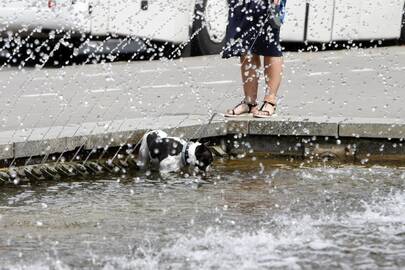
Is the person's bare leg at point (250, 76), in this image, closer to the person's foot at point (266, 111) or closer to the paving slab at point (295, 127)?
the person's foot at point (266, 111)

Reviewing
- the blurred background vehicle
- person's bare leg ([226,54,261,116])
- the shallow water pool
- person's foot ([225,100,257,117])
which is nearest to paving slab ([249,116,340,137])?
the shallow water pool

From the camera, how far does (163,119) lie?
32.8 ft

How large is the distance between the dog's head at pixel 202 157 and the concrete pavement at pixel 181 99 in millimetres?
582

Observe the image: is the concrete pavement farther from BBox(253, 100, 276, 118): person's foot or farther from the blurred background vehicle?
the blurred background vehicle

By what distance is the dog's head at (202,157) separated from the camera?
904cm

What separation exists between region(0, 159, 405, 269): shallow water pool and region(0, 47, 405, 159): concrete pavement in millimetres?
494

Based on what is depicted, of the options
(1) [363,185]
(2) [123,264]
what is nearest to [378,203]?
(1) [363,185]

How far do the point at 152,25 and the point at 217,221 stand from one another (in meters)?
9.83

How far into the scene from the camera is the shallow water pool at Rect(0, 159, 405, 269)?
625cm

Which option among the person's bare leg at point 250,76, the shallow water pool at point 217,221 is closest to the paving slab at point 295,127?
the shallow water pool at point 217,221

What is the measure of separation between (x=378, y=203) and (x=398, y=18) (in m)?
12.7

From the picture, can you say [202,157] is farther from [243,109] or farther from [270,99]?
[270,99]

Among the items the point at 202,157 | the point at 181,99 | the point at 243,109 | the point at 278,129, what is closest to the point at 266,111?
the point at 243,109

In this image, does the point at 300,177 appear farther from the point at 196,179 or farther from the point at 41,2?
the point at 41,2
